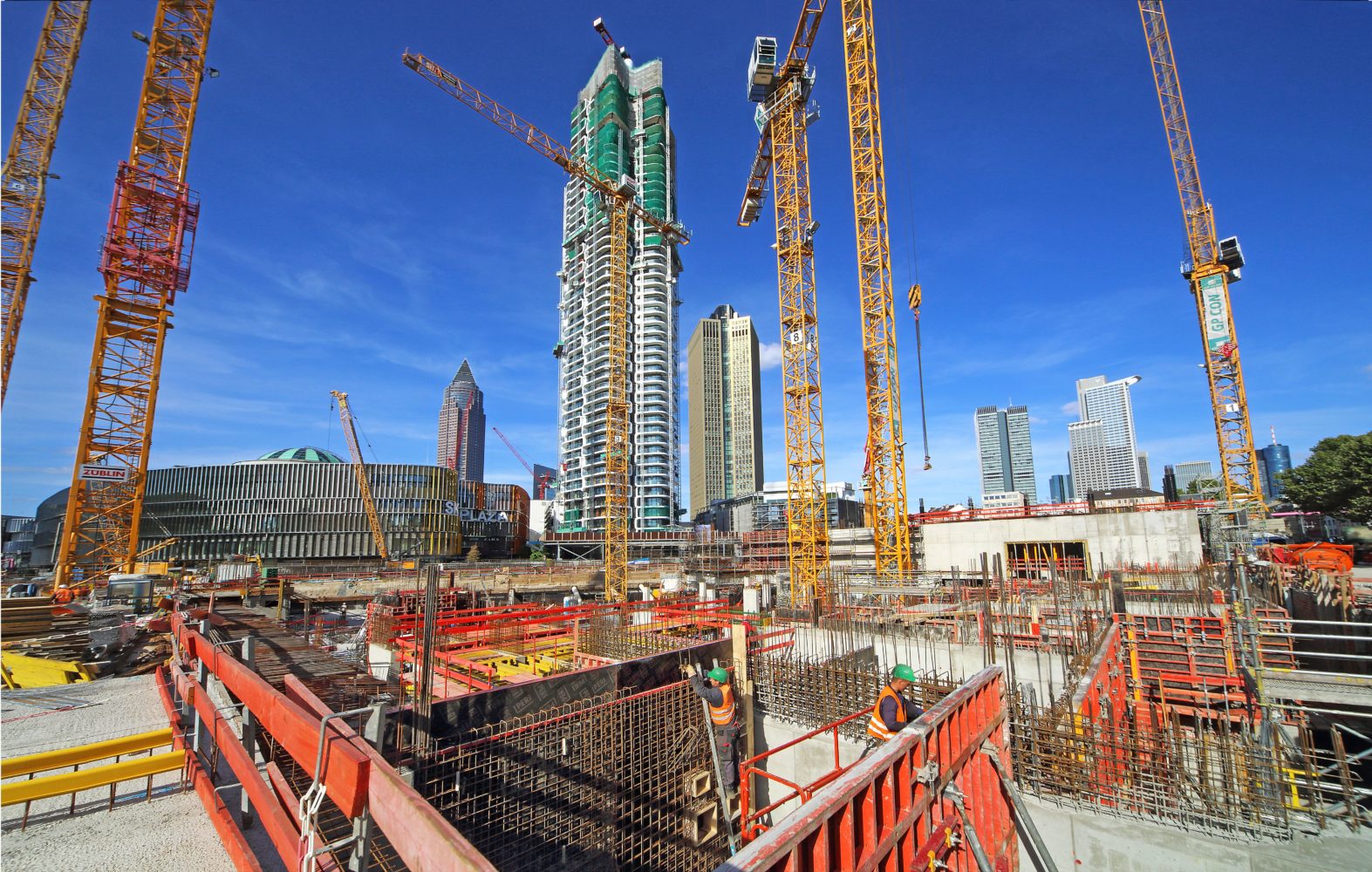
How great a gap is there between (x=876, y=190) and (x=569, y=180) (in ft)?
274

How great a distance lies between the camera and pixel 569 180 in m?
105

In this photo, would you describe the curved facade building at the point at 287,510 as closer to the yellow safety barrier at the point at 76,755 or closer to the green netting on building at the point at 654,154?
the green netting on building at the point at 654,154

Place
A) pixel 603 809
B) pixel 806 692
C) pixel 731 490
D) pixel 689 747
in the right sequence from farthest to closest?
1. pixel 731 490
2. pixel 806 692
3. pixel 689 747
4. pixel 603 809

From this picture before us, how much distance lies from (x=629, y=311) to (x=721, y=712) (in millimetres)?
89137

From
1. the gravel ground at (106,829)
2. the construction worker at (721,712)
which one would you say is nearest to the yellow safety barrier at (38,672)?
the gravel ground at (106,829)

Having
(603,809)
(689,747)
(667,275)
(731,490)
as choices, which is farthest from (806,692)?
(731,490)

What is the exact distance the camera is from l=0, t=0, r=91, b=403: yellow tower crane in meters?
29.8

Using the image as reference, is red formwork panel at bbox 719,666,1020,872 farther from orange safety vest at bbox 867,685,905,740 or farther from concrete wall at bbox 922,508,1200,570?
concrete wall at bbox 922,508,1200,570

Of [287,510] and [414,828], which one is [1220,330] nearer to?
[414,828]

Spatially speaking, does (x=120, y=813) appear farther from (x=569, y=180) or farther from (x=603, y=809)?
(x=569, y=180)

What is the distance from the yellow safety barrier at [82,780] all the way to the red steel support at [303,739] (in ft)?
5.67

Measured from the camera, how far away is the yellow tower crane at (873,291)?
111ft

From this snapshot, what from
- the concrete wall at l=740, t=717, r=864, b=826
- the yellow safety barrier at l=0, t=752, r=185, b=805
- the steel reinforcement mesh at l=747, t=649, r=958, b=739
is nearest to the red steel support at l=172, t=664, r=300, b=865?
the yellow safety barrier at l=0, t=752, r=185, b=805

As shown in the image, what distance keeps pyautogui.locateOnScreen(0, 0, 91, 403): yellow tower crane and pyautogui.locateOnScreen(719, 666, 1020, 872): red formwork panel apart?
4337cm
